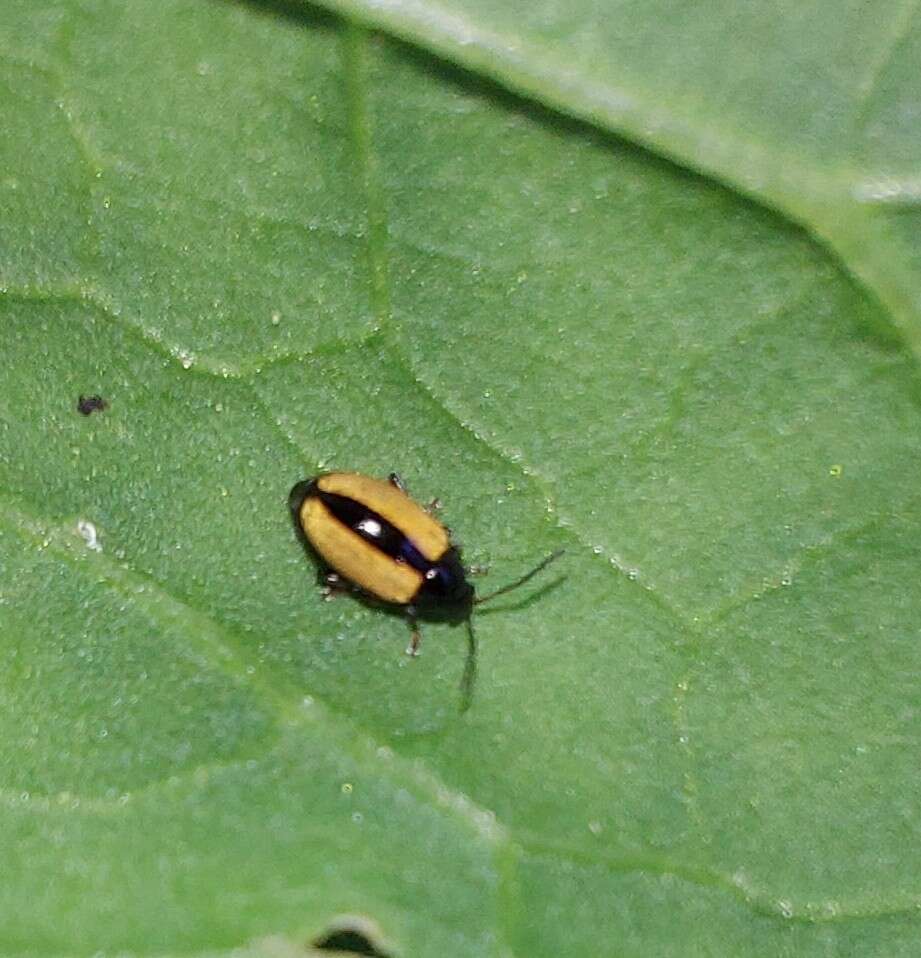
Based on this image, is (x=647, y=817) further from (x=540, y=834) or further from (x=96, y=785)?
(x=96, y=785)

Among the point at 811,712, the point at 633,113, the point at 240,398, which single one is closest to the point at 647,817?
the point at 811,712

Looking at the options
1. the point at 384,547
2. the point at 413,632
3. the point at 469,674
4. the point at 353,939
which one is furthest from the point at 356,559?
the point at 353,939

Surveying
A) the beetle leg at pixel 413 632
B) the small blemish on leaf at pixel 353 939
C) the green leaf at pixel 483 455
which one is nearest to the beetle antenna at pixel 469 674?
the green leaf at pixel 483 455

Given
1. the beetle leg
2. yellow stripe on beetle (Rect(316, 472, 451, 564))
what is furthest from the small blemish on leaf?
yellow stripe on beetle (Rect(316, 472, 451, 564))

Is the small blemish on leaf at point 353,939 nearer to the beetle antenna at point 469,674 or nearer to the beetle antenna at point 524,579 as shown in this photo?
the beetle antenna at point 469,674

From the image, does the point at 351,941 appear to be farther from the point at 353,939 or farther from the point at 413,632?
the point at 413,632

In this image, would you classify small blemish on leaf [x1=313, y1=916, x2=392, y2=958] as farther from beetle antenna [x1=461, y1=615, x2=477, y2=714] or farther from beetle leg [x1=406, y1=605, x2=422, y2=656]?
beetle leg [x1=406, y1=605, x2=422, y2=656]
